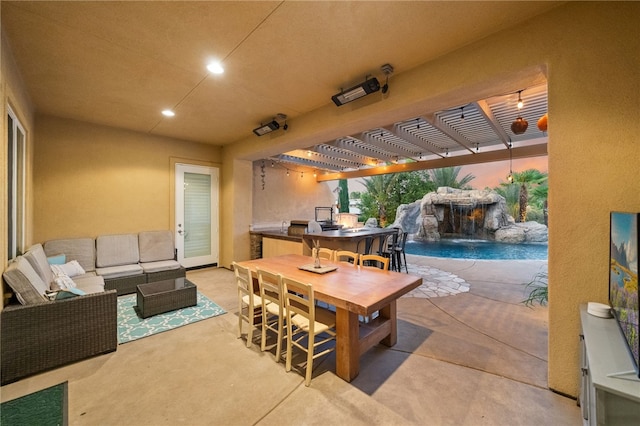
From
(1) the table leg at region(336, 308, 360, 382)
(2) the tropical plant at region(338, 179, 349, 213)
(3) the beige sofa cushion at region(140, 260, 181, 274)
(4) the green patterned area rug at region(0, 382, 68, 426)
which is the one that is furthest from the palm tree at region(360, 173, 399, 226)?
(4) the green patterned area rug at region(0, 382, 68, 426)

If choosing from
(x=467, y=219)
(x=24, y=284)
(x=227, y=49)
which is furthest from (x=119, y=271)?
(x=467, y=219)

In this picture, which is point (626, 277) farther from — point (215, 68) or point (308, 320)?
point (215, 68)

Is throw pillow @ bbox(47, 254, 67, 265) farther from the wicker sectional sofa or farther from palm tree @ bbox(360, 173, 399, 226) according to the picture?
palm tree @ bbox(360, 173, 399, 226)

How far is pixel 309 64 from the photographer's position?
8.38ft

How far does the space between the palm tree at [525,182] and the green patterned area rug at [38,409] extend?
15626 mm

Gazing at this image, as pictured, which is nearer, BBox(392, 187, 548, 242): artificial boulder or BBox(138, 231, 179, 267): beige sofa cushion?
BBox(138, 231, 179, 267): beige sofa cushion

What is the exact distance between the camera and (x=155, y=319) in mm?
3133

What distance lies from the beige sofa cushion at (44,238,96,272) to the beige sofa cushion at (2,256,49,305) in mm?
1854

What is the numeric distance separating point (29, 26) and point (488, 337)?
16.8ft

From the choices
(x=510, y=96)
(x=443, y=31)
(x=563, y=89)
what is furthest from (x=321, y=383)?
(x=510, y=96)

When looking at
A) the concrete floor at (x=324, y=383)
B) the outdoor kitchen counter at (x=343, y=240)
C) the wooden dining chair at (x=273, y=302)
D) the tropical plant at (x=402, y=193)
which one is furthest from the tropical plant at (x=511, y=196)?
the wooden dining chair at (x=273, y=302)

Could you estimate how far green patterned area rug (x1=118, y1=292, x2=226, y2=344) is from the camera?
111 inches

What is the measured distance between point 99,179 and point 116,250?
4.25 ft

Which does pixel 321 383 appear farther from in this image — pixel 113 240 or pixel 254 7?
pixel 113 240
